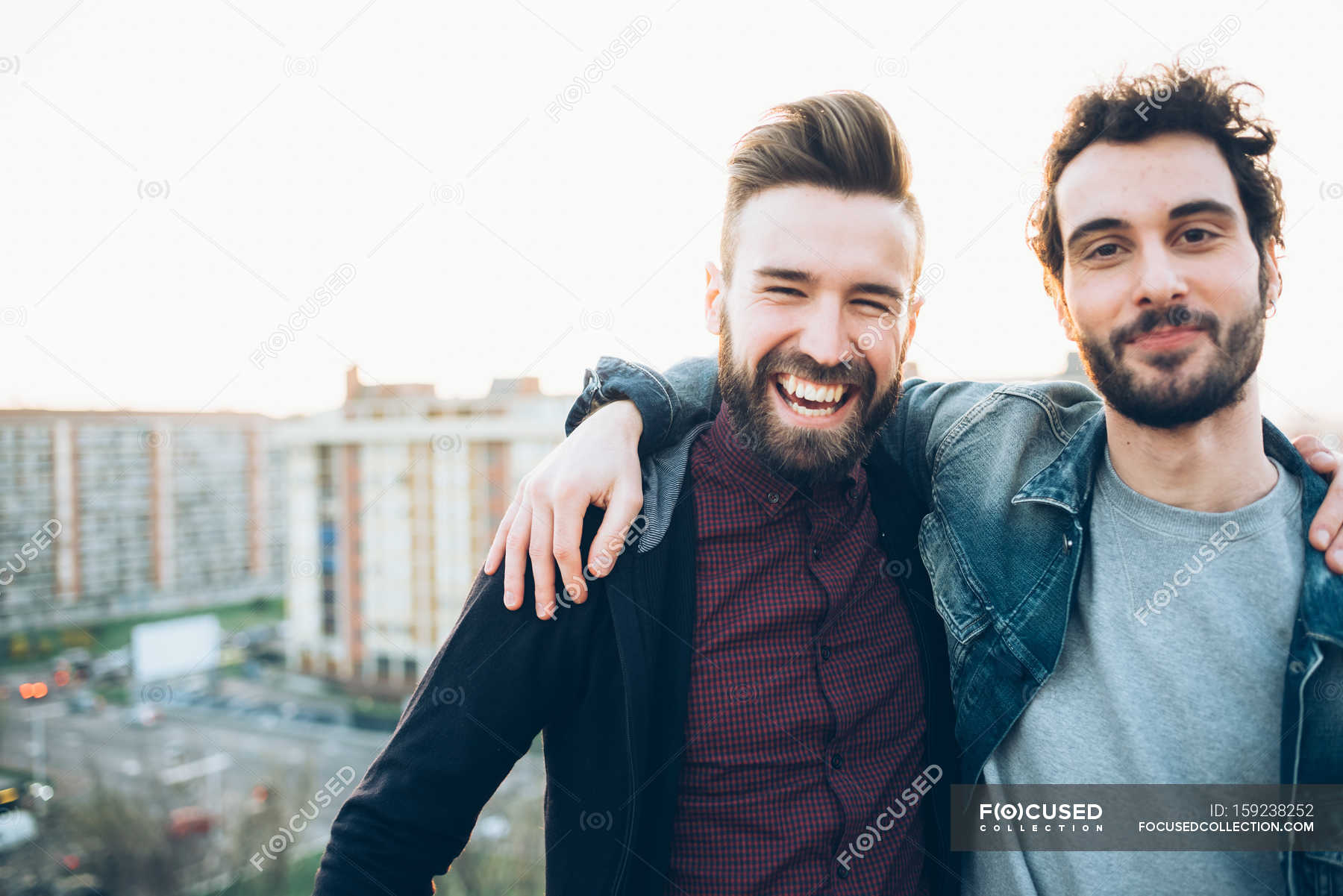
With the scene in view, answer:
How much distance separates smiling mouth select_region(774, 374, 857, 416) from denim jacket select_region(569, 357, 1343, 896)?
29 cm

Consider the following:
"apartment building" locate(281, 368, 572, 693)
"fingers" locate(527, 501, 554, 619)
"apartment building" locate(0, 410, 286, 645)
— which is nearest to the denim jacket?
"fingers" locate(527, 501, 554, 619)

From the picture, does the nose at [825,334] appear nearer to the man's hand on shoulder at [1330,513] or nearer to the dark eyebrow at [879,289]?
the dark eyebrow at [879,289]

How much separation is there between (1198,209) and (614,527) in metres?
1.39

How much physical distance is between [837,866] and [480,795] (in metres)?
0.71

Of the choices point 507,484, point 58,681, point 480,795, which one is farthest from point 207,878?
point 480,795

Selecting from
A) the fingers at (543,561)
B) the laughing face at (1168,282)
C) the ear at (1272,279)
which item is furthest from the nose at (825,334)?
the ear at (1272,279)

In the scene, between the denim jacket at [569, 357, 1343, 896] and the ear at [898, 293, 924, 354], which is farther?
the ear at [898, 293, 924, 354]

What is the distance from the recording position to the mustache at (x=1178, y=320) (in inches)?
58.9

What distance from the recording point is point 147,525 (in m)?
31.6

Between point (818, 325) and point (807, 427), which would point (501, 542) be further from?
point (818, 325)

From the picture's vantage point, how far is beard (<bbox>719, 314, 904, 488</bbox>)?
163cm

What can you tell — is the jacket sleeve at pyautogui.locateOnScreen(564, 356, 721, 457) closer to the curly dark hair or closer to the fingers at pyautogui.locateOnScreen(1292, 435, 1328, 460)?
the curly dark hair

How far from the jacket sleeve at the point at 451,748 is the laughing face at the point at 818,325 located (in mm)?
602

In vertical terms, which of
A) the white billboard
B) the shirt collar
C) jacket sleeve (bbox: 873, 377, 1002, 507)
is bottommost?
the white billboard
